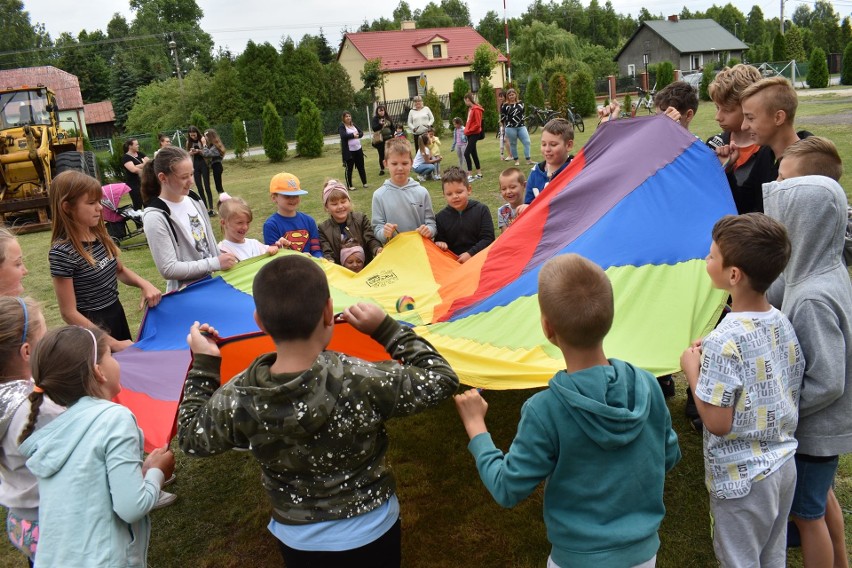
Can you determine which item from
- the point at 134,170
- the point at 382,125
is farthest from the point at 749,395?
the point at 382,125

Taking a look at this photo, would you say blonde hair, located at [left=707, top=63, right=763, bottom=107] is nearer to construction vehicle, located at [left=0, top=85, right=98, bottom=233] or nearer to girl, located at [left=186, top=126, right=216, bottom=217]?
girl, located at [left=186, top=126, right=216, bottom=217]

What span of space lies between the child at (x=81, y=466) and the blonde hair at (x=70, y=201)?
1432 millimetres

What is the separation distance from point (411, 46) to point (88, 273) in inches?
1639

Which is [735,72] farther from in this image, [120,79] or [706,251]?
[120,79]

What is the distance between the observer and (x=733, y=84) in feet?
10.3

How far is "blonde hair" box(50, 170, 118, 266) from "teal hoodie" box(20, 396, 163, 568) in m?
1.55

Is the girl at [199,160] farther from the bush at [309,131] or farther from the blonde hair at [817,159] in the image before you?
the blonde hair at [817,159]

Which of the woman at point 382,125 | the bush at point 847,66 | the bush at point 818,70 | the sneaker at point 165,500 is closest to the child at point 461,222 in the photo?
the sneaker at point 165,500

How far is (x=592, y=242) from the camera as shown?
2965 millimetres

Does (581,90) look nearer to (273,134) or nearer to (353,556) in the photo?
(273,134)

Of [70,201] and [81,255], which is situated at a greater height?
[70,201]

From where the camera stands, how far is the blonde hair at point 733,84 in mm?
3113

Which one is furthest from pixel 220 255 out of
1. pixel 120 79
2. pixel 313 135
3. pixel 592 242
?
pixel 120 79

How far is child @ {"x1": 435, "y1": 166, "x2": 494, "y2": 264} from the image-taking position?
167 inches
